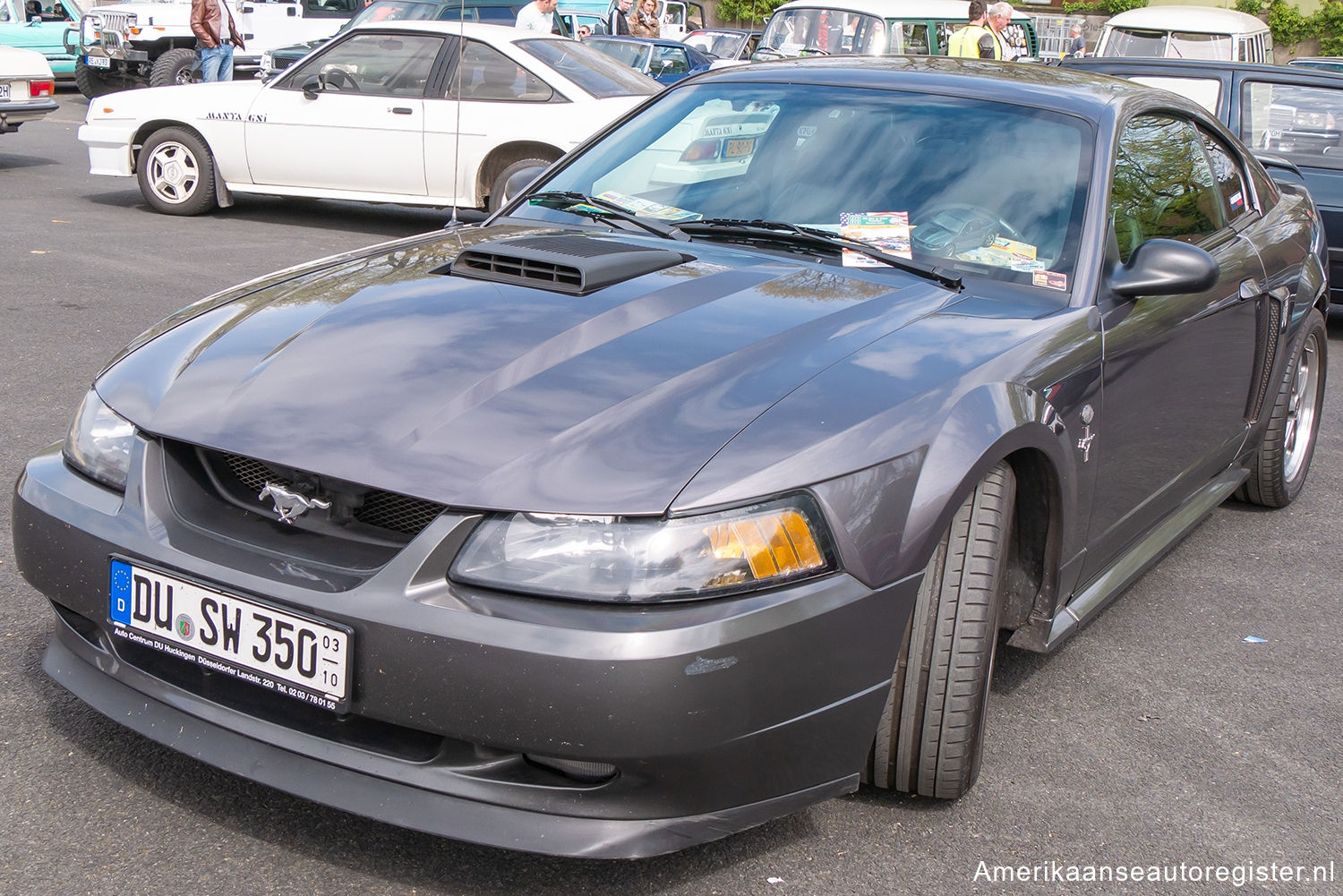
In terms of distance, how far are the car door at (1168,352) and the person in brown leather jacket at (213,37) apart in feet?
40.9

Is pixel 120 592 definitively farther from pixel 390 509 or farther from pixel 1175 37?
pixel 1175 37

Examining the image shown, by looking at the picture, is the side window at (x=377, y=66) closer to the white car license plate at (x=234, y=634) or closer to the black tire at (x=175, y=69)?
the black tire at (x=175, y=69)

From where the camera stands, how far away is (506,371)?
2.48 m

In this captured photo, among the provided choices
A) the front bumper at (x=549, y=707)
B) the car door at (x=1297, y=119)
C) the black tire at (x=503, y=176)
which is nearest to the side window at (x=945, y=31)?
the car door at (x=1297, y=119)

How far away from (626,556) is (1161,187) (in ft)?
7.80

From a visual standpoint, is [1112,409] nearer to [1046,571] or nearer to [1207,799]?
[1046,571]

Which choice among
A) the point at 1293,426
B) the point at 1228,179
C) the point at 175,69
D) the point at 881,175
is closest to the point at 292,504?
the point at 881,175

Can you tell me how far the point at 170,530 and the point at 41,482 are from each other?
42 cm

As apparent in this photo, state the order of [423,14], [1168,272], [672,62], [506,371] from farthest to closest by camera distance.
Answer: [672,62]
[423,14]
[1168,272]
[506,371]

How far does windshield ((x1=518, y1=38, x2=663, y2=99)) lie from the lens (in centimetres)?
960

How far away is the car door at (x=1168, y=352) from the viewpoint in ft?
10.4

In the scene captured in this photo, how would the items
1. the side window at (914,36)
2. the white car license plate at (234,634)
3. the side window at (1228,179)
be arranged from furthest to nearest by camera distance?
the side window at (914,36) → the side window at (1228,179) → the white car license plate at (234,634)

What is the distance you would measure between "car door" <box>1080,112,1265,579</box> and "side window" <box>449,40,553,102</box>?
6.03m

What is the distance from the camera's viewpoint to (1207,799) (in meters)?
2.90
